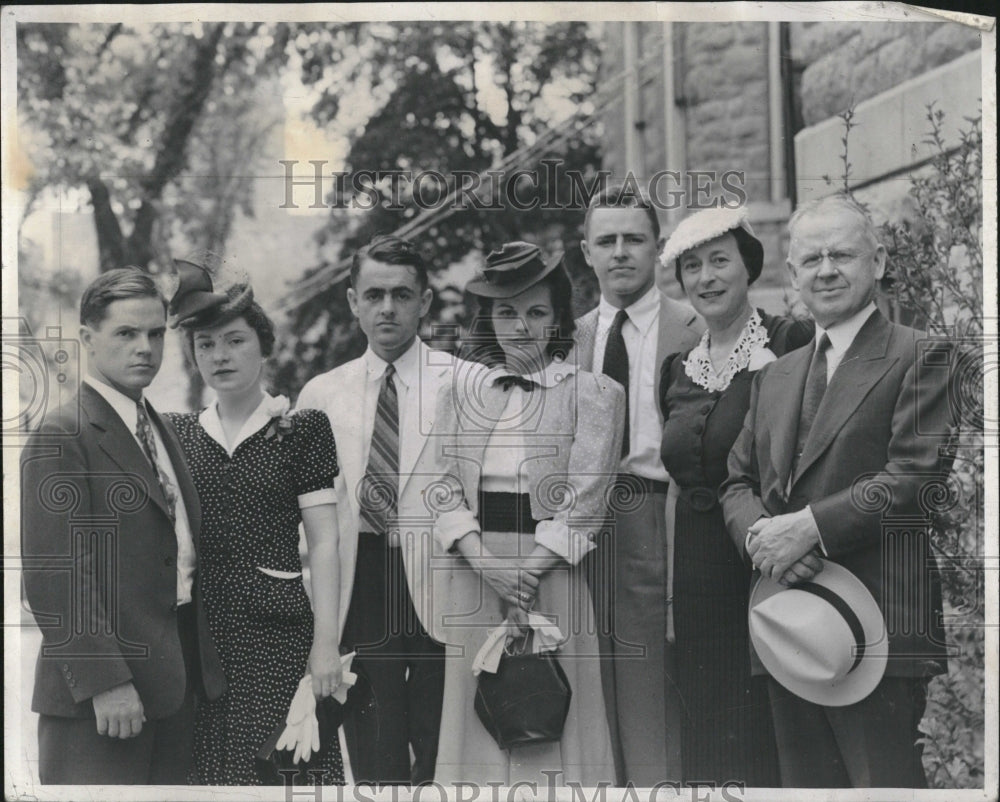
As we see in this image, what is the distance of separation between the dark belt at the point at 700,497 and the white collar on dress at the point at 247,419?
5.56 ft

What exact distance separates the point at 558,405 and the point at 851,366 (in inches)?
47.1

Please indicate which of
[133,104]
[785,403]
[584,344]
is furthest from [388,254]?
[785,403]

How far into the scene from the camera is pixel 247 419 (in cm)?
556

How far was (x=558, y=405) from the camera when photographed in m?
5.55

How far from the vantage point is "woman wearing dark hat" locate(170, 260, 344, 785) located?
5.52 metres

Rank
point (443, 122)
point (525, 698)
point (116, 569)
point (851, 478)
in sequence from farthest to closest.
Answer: point (443, 122) < point (116, 569) < point (525, 698) < point (851, 478)

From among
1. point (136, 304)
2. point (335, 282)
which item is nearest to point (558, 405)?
point (335, 282)

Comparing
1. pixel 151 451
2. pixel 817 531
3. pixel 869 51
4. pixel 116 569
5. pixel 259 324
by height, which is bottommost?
pixel 116 569

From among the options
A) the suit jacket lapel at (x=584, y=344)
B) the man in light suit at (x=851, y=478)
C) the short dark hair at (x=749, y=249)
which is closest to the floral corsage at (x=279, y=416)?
the suit jacket lapel at (x=584, y=344)

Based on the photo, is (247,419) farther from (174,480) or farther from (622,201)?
(622,201)

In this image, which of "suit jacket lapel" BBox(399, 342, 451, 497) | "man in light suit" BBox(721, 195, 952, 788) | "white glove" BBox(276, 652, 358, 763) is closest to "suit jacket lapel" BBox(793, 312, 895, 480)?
"man in light suit" BBox(721, 195, 952, 788)

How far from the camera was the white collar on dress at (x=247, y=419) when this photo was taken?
5555 mm

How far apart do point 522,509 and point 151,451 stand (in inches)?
61.6

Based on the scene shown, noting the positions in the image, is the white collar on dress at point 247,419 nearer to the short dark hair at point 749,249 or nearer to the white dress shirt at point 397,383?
the white dress shirt at point 397,383
